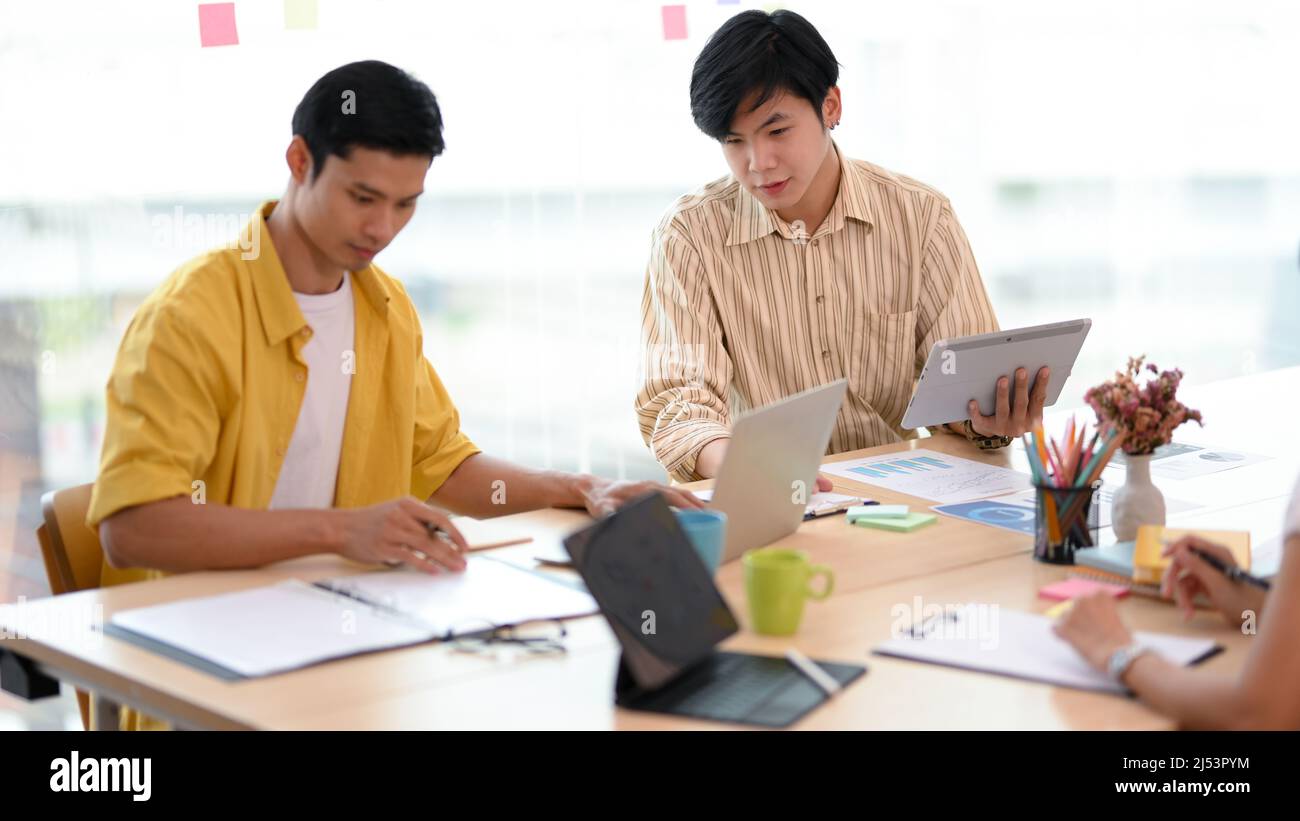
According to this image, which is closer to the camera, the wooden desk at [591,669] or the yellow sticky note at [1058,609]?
the wooden desk at [591,669]

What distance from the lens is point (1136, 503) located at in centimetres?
181

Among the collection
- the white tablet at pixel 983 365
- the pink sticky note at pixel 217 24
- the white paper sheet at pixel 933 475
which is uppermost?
the pink sticky note at pixel 217 24

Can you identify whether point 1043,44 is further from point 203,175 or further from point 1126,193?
point 203,175

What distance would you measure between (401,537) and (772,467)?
483mm

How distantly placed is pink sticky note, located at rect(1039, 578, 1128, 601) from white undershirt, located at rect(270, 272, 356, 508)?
3.39 feet

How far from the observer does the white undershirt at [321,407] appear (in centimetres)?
196

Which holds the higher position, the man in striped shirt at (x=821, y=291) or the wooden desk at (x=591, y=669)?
the man in striped shirt at (x=821, y=291)

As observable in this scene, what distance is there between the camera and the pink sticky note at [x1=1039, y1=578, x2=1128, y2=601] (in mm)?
1604

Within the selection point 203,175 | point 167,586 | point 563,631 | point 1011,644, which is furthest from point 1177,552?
point 203,175

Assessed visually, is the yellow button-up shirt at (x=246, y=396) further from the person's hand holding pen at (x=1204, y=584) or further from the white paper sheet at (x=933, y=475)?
the person's hand holding pen at (x=1204, y=584)

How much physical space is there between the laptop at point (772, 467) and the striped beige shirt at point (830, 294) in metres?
0.79

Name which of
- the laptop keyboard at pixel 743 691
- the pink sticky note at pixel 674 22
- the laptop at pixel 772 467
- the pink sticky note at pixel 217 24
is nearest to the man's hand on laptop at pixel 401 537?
the laptop at pixel 772 467

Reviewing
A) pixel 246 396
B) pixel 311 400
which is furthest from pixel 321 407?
pixel 246 396

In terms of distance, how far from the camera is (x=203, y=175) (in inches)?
→ 120
